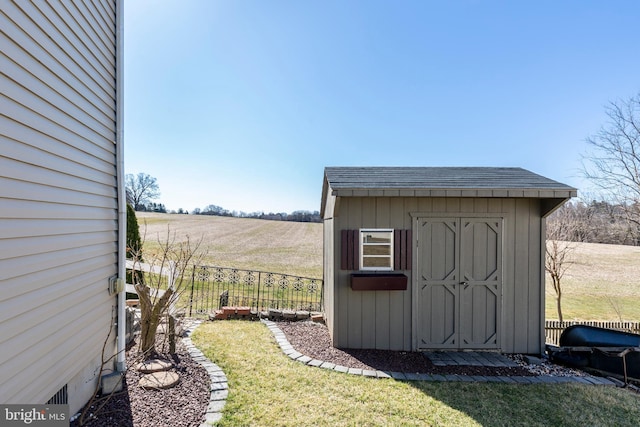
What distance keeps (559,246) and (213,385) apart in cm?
1185

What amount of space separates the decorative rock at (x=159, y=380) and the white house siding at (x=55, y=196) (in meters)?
0.47

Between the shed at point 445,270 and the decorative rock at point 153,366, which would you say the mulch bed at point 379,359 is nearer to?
the shed at point 445,270

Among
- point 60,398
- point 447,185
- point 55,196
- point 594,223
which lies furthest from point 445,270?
point 594,223

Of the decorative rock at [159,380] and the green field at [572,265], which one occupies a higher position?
the decorative rock at [159,380]

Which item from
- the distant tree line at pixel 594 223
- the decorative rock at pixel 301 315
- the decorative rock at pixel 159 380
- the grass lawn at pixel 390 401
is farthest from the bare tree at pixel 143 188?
the distant tree line at pixel 594 223

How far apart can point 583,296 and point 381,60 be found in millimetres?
12798

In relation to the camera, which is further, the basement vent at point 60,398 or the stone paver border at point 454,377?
the stone paver border at point 454,377

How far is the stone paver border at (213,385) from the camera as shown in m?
2.68

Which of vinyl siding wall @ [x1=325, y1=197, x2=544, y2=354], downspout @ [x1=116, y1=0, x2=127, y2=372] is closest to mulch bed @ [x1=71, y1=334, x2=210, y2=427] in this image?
downspout @ [x1=116, y1=0, x2=127, y2=372]

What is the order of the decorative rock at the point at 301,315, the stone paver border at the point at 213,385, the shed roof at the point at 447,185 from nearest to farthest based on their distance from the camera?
1. the stone paver border at the point at 213,385
2. the shed roof at the point at 447,185
3. the decorative rock at the point at 301,315

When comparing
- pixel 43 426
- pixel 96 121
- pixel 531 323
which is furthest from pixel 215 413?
pixel 531 323

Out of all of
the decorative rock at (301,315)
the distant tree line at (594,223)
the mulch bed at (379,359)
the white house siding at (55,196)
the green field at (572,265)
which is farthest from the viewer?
the green field at (572,265)

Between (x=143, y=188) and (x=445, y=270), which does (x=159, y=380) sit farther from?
(x=143, y=188)

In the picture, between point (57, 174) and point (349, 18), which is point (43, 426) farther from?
point (349, 18)
